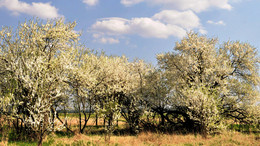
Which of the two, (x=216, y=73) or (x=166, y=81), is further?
(x=166, y=81)

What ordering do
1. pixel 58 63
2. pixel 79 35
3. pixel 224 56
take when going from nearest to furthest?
pixel 58 63
pixel 79 35
pixel 224 56

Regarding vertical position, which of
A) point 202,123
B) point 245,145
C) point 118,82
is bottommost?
point 245,145

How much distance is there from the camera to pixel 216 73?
28344 mm

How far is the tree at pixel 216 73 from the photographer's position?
90.8 ft

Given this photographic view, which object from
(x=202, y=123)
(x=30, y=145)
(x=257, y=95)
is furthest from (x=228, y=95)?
(x=30, y=145)

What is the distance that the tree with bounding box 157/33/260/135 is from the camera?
27688 millimetres

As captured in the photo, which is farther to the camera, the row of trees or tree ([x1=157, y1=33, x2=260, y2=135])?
tree ([x1=157, y1=33, x2=260, y2=135])

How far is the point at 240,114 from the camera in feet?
100

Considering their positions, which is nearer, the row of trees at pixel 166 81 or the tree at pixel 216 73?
the row of trees at pixel 166 81

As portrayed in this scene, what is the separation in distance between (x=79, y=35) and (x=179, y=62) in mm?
14476

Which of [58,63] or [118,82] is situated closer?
[58,63]

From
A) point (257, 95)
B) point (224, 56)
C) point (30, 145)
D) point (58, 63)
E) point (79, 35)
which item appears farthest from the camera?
point (224, 56)

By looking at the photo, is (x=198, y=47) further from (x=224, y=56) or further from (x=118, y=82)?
(x=118, y=82)

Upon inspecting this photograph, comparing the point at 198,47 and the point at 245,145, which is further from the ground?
the point at 198,47
